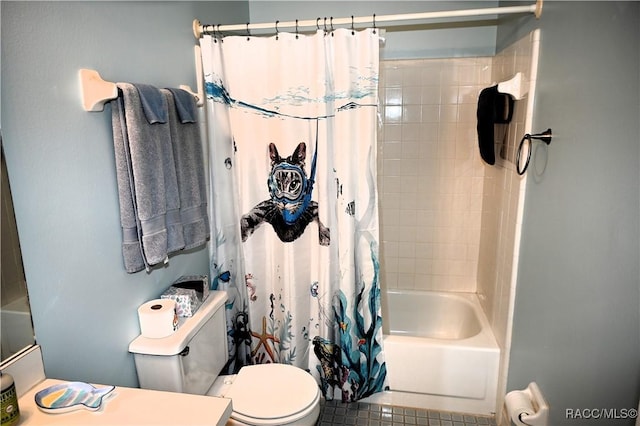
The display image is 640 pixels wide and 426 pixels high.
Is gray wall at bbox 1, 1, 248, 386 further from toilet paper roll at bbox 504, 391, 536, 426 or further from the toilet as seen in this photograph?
toilet paper roll at bbox 504, 391, 536, 426

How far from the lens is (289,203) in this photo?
7.02 feet

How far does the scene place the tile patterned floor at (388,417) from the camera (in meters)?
2.23

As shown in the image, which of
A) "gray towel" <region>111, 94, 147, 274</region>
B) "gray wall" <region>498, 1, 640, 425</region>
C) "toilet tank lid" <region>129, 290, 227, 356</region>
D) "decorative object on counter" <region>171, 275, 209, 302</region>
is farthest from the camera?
"decorative object on counter" <region>171, 275, 209, 302</region>

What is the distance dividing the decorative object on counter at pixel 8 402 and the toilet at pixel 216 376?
0.54 m

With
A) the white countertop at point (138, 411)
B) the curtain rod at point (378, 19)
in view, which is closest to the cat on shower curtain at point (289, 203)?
the curtain rod at point (378, 19)

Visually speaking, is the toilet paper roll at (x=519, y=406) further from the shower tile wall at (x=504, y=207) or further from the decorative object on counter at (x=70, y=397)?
the decorative object on counter at (x=70, y=397)

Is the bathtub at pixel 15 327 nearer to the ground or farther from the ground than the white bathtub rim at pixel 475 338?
farther from the ground

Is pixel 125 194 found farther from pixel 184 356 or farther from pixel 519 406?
pixel 519 406

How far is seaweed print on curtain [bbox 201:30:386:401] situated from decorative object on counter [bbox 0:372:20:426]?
4.14 feet

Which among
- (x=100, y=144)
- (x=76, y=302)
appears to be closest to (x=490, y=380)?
(x=76, y=302)

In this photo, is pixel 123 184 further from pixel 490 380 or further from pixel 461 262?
pixel 461 262

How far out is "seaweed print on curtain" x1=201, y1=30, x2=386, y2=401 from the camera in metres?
1.97

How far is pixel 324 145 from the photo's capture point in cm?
201

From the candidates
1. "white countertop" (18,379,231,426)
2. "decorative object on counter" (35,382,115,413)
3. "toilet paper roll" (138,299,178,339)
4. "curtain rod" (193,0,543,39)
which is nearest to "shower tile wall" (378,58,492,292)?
"curtain rod" (193,0,543,39)
